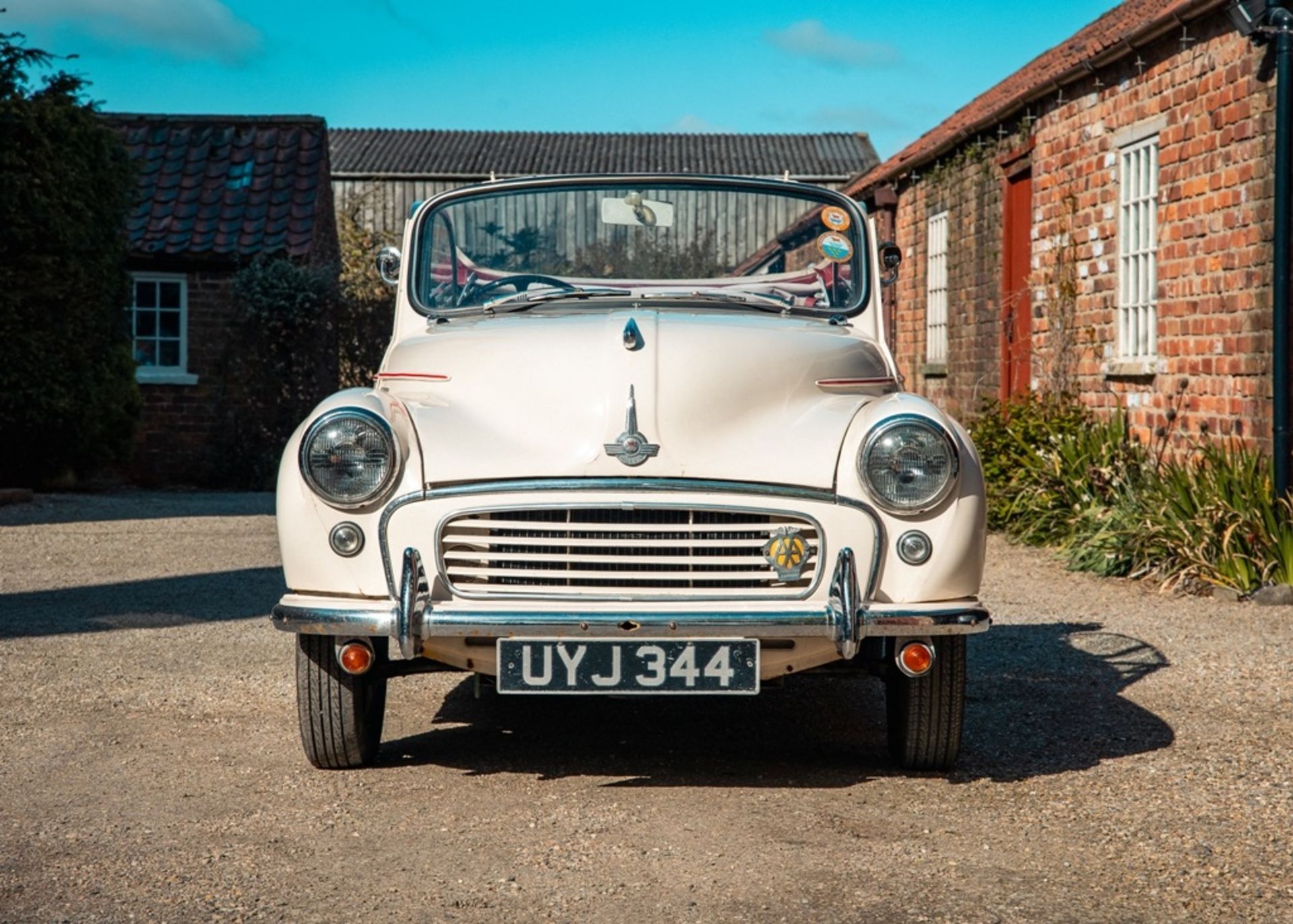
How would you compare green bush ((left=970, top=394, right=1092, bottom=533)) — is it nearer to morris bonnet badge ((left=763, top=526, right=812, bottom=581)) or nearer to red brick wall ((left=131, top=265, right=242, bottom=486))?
morris bonnet badge ((left=763, top=526, right=812, bottom=581))

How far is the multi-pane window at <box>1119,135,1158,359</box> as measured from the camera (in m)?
10.7

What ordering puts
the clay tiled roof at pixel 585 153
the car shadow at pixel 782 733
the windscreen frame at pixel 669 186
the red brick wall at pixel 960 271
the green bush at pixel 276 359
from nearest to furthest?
1. the car shadow at pixel 782 733
2. the windscreen frame at pixel 669 186
3. the red brick wall at pixel 960 271
4. the green bush at pixel 276 359
5. the clay tiled roof at pixel 585 153

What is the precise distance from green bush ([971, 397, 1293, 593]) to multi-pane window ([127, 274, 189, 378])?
404 inches

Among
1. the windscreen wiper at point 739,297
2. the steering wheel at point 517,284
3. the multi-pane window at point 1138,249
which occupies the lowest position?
the windscreen wiper at point 739,297

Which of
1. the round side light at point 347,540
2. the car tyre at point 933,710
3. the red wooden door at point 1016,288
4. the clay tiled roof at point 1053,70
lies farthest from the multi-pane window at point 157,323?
the car tyre at point 933,710

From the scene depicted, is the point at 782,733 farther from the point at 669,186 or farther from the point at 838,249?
the point at 669,186

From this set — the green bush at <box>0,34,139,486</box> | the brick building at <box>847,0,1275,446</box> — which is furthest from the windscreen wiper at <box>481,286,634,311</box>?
the green bush at <box>0,34,139,486</box>

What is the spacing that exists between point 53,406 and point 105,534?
327 centimetres

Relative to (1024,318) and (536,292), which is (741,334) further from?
(1024,318)

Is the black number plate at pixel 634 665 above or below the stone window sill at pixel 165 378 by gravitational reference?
below

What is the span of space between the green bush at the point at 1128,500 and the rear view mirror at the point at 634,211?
4.00m

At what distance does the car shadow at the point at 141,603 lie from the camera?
7352 mm

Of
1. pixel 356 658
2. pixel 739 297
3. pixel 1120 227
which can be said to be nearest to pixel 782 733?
pixel 739 297

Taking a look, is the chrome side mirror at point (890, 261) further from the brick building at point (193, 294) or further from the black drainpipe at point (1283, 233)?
the brick building at point (193, 294)
